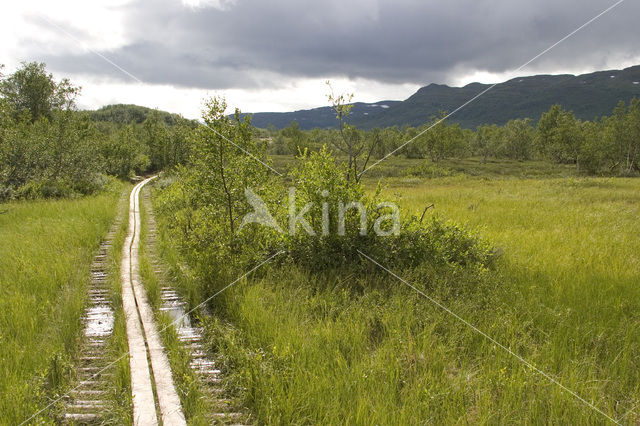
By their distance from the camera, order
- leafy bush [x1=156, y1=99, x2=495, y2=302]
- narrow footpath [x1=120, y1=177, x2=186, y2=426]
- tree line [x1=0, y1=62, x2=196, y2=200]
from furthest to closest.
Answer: tree line [x1=0, y1=62, x2=196, y2=200], leafy bush [x1=156, y1=99, x2=495, y2=302], narrow footpath [x1=120, y1=177, x2=186, y2=426]

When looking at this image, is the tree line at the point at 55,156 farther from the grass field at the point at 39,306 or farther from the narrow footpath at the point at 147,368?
the narrow footpath at the point at 147,368

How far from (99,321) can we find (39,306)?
95cm

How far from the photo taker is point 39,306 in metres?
5.67

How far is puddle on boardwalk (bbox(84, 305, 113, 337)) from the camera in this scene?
17.3ft

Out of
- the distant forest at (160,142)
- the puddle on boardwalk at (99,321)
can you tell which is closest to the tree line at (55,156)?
the distant forest at (160,142)

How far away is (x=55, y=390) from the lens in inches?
150

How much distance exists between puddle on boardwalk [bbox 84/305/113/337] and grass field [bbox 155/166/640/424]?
1482 millimetres

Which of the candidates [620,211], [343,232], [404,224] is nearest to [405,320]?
[343,232]

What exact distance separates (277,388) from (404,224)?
5202 millimetres

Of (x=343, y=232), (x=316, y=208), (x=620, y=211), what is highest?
(x=316, y=208)

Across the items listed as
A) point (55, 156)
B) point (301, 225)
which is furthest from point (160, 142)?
point (301, 225)

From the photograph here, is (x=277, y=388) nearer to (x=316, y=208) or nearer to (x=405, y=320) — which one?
(x=405, y=320)

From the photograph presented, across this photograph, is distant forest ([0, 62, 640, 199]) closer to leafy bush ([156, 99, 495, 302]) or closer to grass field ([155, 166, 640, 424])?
leafy bush ([156, 99, 495, 302])

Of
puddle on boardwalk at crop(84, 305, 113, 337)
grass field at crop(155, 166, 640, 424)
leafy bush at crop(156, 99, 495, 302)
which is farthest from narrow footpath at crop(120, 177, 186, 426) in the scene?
leafy bush at crop(156, 99, 495, 302)
